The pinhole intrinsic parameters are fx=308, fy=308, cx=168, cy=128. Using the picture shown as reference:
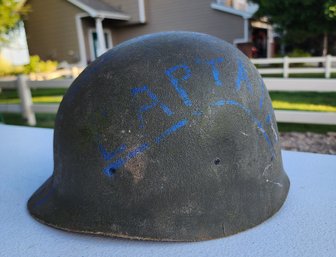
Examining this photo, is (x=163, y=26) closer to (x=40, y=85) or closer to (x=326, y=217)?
(x=40, y=85)

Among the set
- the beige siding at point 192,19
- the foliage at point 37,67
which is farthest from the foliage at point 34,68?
the beige siding at point 192,19

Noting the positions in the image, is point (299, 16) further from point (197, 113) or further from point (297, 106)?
point (197, 113)

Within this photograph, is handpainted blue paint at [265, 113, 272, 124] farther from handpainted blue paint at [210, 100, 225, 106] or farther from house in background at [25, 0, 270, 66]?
house in background at [25, 0, 270, 66]

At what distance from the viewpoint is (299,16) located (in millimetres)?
11672

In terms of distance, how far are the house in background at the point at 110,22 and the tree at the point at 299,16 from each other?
1516 millimetres

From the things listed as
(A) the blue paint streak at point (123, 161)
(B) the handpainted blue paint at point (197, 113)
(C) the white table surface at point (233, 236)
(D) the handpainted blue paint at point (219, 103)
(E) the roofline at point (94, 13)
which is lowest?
(C) the white table surface at point (233, 236)

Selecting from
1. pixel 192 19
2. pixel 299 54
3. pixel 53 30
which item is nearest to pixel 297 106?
pixel 299 54

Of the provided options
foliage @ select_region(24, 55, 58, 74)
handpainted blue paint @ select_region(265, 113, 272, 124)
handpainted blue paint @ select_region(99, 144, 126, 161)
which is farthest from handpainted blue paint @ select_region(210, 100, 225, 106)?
foliage @ select_region(24, 55, 58, 74)

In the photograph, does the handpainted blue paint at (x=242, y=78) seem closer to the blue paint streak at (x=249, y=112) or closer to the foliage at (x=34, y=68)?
the blue paint streak at (x=249, y=112)

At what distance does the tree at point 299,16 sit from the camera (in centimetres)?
1111

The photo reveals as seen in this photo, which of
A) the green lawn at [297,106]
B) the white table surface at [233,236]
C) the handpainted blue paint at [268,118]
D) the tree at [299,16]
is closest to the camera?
the white table surface at [233,236]

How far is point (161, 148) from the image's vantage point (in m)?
1.66

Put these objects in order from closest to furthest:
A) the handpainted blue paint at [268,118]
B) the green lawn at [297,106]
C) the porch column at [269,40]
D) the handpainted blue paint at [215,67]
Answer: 1. the handpainted blue paint at [215,67]
2. the handpainted blue paint at [268,118]
3. the green lawn at [297,106]
4. the porch column at [269,40]

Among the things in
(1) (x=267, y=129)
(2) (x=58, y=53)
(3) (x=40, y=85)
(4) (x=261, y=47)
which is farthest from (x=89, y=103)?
(4) (x=261, y=47)
